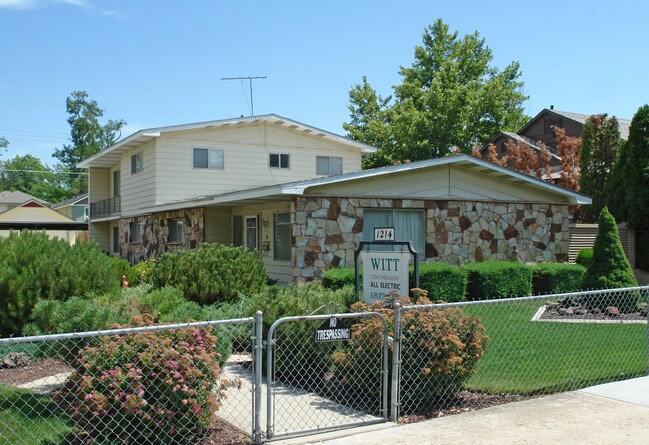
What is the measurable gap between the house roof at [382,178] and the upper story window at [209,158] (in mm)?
2840

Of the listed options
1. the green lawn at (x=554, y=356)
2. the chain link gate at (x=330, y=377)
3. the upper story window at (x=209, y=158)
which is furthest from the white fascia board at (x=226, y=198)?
the chain link gate at (x=330, y=377)

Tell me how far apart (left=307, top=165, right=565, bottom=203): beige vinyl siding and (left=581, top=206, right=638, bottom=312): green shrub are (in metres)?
4.58

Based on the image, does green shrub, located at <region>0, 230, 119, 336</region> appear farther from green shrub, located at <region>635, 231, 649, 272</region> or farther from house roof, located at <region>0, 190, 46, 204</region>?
house roof, located at <region>0, 190, 46, 204</region>

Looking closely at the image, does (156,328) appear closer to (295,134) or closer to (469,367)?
(469,367)

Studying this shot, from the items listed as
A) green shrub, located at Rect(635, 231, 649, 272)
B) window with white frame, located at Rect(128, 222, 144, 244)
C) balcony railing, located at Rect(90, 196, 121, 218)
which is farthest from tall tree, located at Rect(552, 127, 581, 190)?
balcony railing, located at Rect(90, 196, 121, 218)

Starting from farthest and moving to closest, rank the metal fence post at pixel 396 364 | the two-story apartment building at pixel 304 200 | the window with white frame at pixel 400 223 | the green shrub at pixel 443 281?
1. the window with white frame at pixel 400 223
2. the two-story apartment building at pixel 304 200
3. the green shrub at pixel 443 281
4. the metal fence post at pixel 396 364

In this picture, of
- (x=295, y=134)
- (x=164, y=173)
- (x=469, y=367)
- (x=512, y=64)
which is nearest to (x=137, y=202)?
(x=164, y=173)

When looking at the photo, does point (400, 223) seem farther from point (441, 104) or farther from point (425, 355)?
point (441, 104)

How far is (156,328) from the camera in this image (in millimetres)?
5246

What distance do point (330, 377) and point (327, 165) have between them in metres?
17.7

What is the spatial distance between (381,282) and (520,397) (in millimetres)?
2317

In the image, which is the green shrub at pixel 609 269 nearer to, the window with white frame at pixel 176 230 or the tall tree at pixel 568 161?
the window with white frame at pixel 176 230

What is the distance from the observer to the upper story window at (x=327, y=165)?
25.2 m

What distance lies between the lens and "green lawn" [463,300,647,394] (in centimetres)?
799
